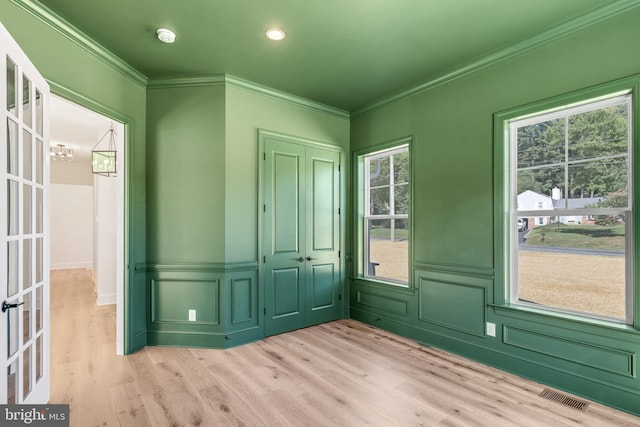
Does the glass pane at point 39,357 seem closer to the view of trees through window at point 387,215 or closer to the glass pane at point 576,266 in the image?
the view of trees through window at point 387,215

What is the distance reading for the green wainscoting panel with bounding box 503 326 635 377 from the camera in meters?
2.31

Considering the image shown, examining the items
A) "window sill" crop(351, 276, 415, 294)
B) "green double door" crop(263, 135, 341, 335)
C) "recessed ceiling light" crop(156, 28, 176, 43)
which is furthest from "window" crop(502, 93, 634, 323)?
"recessed ceiling light" crop(156, 28, 176, 43)

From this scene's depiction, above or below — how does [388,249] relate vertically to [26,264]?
below

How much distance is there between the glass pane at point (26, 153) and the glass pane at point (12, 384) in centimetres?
108

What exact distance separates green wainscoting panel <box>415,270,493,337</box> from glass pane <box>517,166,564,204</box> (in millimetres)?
785

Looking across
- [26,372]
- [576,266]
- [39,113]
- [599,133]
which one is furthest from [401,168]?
[26,372]

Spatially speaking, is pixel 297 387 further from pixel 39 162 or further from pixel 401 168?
pixel 401 168

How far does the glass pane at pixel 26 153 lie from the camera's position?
1944 millimetres

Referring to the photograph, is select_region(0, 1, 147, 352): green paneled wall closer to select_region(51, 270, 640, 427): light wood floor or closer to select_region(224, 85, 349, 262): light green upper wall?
select_region(51, 270, 640, 427): light wood floor

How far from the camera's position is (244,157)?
3609mm

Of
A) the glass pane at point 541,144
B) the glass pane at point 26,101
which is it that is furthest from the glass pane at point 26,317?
the glass pane at point 541,144

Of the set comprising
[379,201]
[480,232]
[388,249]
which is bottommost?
[388,249]

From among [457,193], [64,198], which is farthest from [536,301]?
[64,198]

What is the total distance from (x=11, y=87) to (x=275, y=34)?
178 centimetres
